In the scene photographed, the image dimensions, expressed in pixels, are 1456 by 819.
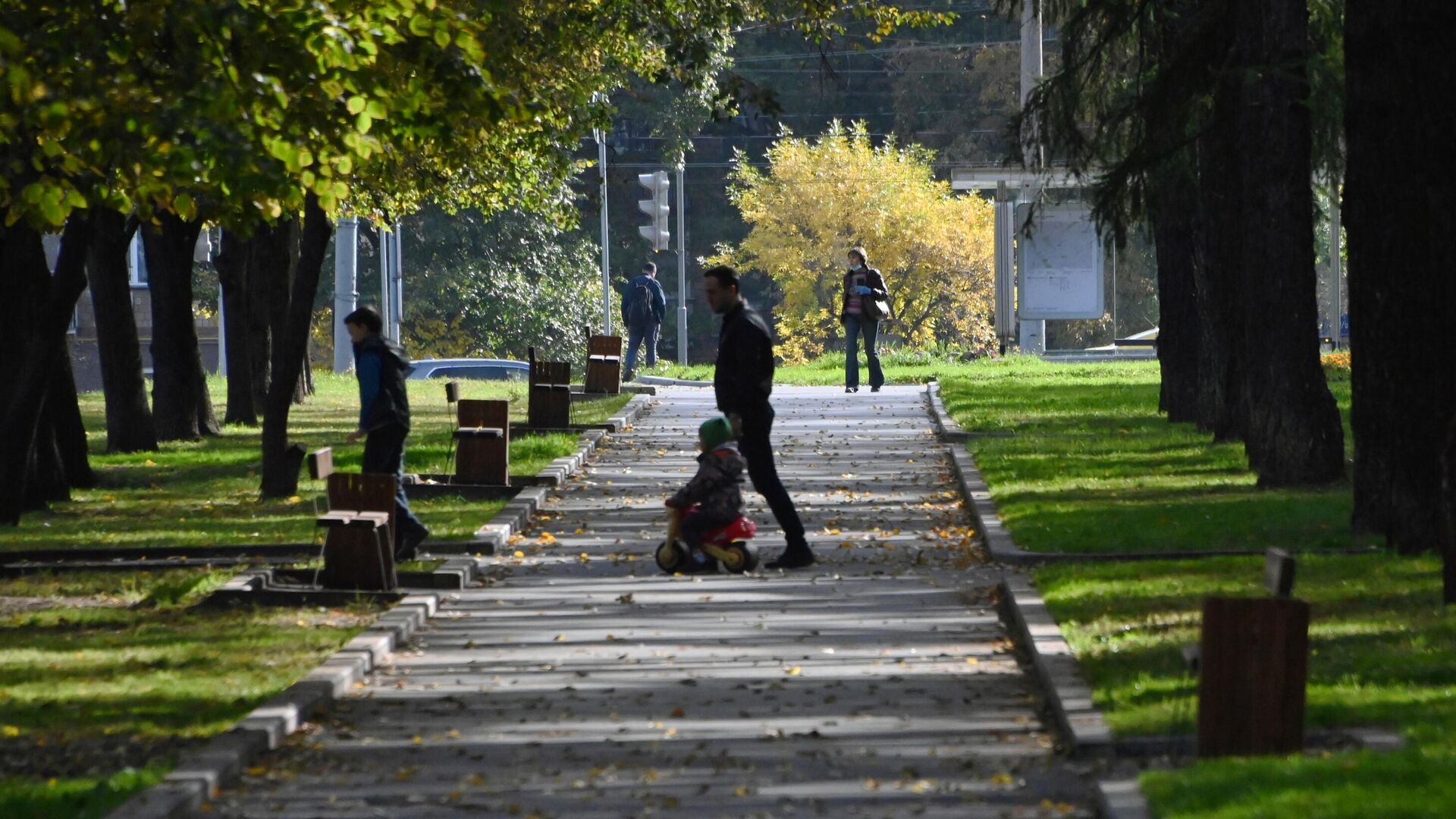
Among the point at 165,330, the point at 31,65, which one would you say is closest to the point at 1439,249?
the point at 31,65

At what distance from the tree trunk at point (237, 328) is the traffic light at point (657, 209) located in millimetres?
7015

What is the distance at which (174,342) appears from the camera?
25.4 meters

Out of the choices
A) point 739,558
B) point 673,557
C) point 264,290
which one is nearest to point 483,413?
point 673,557

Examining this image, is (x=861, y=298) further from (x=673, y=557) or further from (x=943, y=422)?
(x=673, y=557)

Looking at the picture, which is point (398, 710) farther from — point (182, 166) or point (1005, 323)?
Answer: point (1005, 323)

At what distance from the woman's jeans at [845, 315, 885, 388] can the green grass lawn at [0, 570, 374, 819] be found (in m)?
15.2

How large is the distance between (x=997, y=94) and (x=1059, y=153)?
4724 cm

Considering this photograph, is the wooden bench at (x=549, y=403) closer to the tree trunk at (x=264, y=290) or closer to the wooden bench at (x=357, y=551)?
the tree trunk at (x=264, y=290)

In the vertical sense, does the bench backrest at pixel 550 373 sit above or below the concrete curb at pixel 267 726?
above

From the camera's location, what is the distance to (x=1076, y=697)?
846cm

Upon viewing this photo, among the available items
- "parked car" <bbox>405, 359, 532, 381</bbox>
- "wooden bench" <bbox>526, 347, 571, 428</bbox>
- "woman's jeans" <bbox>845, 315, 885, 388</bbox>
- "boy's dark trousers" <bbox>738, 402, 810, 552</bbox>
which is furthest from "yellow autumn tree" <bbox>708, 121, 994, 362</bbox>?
"boy's dark trousers" <bbox>738, 402, 810, 552</bbox>

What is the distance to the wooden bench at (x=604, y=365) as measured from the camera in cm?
3019

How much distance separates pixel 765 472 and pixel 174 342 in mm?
13366

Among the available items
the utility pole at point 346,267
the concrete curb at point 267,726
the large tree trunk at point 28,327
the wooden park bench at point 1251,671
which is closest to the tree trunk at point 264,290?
the large tree trunk at point 28,327
